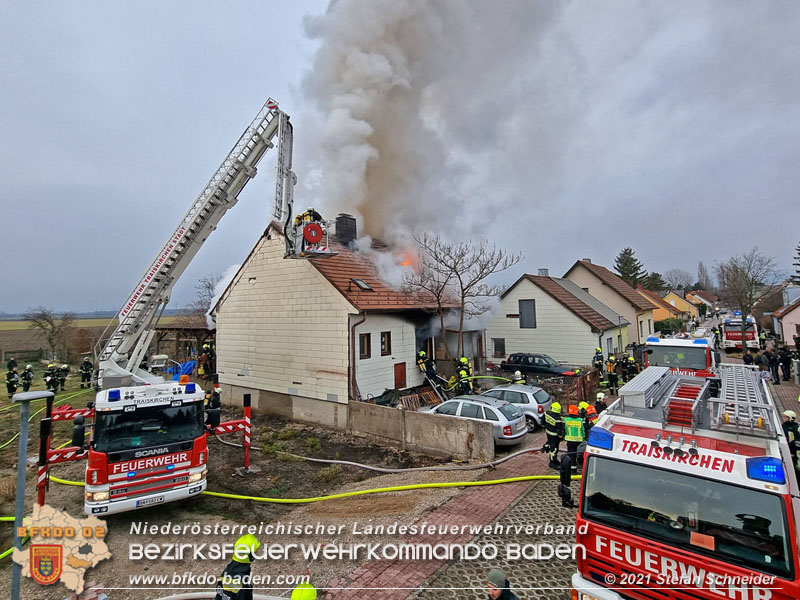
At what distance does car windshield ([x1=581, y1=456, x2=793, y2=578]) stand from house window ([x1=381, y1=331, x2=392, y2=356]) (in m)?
11.3

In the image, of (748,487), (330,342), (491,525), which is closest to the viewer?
(748,487)

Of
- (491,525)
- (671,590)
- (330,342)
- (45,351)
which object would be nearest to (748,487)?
(671,590)

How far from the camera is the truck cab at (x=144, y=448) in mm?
6523

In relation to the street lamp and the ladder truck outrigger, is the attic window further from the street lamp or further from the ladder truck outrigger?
the street lamp

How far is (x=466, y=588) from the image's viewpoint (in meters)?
4.89

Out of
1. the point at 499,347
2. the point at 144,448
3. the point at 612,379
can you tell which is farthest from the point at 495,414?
the point at 499,347

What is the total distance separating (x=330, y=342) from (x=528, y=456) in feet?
25.0

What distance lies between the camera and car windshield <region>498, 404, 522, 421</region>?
34.2ft

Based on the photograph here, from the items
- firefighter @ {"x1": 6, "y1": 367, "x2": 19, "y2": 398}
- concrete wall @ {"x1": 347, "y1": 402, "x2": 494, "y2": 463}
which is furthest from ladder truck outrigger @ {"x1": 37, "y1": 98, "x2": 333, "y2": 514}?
firefighter @ {"x1": 6, "y1": 367, "x2": 19, "y2": 398}

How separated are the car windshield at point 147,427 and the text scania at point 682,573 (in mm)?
7066

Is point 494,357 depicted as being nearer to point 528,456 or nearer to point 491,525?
point 528,456

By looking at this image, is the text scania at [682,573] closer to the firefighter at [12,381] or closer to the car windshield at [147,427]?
the car windshield at [147,427]

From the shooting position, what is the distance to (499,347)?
82.9ft

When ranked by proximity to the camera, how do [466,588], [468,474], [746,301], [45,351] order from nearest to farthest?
1. [466,588]
2. [468,474]
3. [746,301]
4. [45,351]
